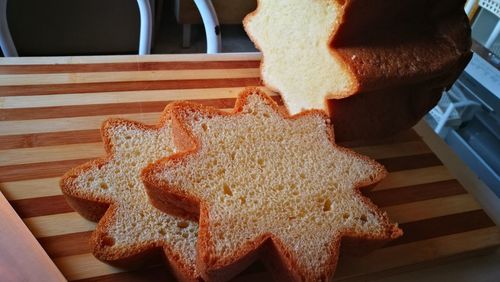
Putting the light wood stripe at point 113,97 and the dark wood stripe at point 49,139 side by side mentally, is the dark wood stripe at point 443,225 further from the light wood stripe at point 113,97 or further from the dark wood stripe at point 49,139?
the dark wood stripe at point 49,139

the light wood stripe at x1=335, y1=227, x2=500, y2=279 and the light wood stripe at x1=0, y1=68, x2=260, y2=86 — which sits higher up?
the light wood stripe at x1=0, y1=68, x2=260, y2=86

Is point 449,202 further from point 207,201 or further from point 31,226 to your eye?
point 31,226

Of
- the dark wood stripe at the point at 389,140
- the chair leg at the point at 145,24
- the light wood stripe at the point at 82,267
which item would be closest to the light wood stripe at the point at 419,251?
the dark wood stripe at the point at 389,140

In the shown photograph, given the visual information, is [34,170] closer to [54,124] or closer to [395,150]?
[54,124]

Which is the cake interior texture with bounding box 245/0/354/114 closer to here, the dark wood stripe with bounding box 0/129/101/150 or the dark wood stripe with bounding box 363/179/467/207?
the dark wood stripe with bounding box 363/179/467/207

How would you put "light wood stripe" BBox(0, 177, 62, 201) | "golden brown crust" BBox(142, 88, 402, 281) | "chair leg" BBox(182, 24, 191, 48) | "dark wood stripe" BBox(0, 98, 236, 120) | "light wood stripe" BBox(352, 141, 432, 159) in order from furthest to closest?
"chair leg" BBox(182, 24, 191, 48)
"light wood stripe" BBox(352, 141, 432, 159)
"dark wood stripe" BBox(0, 98, 236, 120)
"light wood stripe" BBox(0, 177, 62, 201)
"golden brown crust" BBox(142, 88, 402, 281)

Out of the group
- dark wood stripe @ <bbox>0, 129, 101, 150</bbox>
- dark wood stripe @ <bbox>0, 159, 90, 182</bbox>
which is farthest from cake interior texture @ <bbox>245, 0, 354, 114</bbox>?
dark wood stripe @ <bbox>0, 159, 90, 182</bbox>
